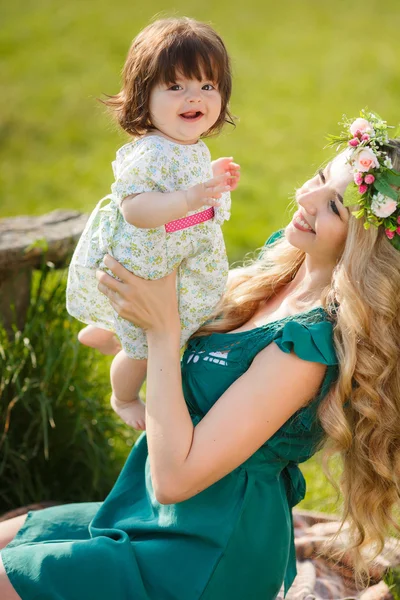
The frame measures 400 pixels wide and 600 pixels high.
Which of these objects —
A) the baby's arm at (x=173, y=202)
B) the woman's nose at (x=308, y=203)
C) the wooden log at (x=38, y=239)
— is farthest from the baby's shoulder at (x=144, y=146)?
Answer: the wooden log at (x=38, y=239)

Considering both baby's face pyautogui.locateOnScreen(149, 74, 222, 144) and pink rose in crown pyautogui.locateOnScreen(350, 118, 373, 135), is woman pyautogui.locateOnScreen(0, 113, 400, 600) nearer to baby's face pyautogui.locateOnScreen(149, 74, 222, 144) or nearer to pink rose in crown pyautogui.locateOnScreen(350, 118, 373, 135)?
pink rose in crown pyautogui.locateOnScreen(350, 118, 373, 135)

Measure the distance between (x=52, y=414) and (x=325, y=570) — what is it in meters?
1.14

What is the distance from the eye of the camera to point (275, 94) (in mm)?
8914

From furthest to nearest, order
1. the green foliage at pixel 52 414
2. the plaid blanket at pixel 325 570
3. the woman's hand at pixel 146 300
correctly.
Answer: the green foliage at pixel 52 414 → the plaid blanket at pixel 325 570 → the woman's hand at pixel 146 300

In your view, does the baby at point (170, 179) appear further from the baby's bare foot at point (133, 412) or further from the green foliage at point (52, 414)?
the green foliage at point (52, 414)

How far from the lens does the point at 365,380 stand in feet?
7.26

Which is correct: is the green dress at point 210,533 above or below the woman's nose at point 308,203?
below

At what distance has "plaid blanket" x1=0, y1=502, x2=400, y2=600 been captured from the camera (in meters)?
2.83

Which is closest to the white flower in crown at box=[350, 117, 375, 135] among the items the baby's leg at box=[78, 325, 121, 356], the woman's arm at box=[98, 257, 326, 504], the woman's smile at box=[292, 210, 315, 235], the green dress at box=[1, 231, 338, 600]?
the woman's smile at box=[292, 210, 315, 235]

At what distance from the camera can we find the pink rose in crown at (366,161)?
2135 millimetres

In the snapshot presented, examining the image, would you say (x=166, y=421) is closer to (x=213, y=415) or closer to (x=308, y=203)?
(x=213, y=415)

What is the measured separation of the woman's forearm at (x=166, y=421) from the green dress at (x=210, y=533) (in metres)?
0.13

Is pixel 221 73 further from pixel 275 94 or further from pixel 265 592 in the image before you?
pixel 275 94

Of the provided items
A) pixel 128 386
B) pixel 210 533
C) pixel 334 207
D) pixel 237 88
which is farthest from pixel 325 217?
pixel 237 88
